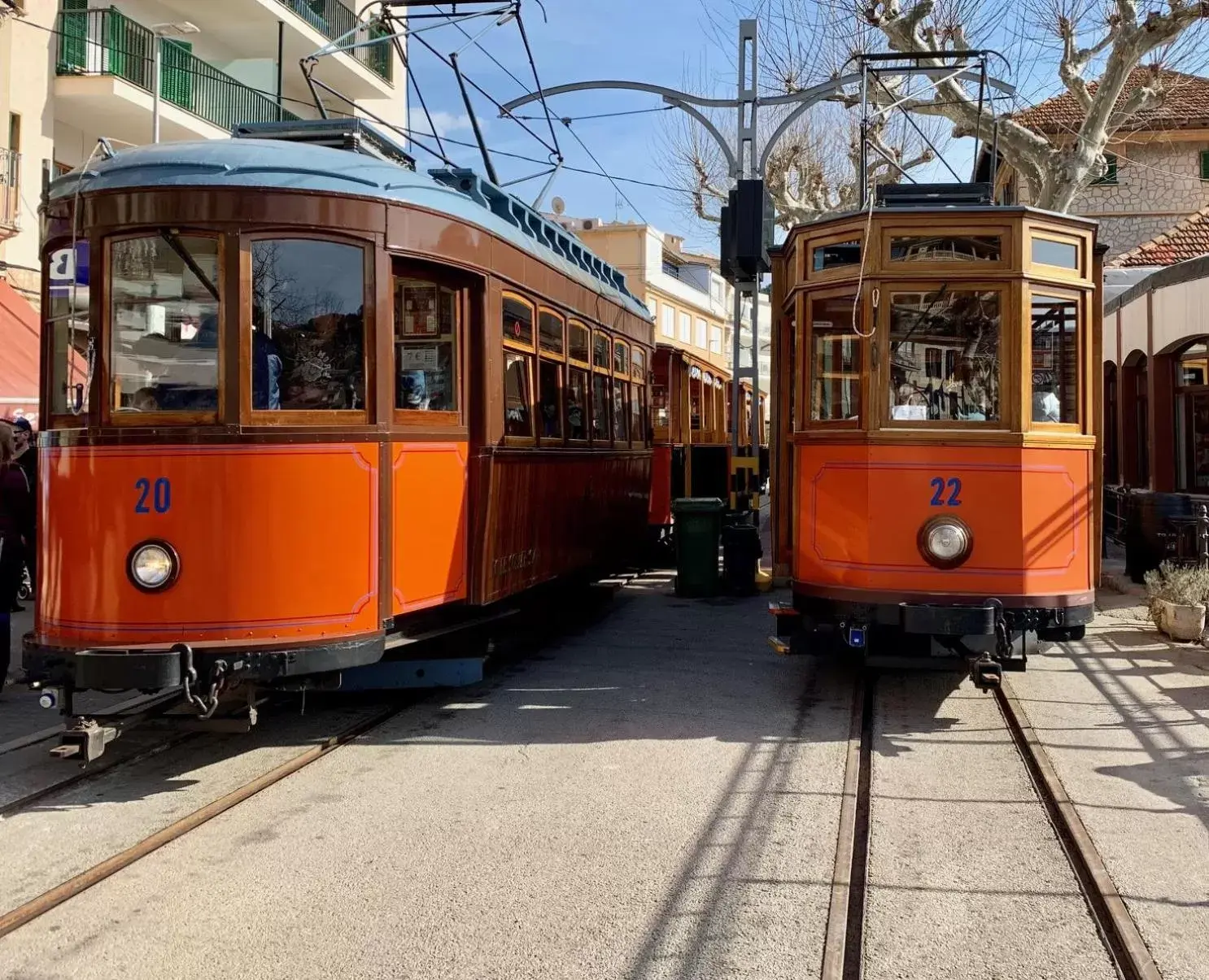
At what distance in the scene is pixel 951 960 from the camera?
371 cm

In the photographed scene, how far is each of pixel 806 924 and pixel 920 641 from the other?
352cm

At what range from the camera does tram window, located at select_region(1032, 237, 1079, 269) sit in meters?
6.89

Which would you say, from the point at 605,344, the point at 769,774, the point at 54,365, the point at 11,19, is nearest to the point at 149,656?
the point at 54,365

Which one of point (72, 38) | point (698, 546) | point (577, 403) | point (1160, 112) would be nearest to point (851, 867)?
point (577, 403)

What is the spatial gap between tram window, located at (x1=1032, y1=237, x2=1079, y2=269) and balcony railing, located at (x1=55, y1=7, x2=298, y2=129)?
1166cm

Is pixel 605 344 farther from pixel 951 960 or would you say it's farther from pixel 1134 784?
pixel 951 960

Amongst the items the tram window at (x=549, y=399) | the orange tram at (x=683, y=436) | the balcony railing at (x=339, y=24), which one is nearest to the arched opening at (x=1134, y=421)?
the orange tram at (x=683, y=436)

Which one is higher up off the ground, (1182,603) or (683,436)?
(683,436)

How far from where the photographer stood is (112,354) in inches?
224

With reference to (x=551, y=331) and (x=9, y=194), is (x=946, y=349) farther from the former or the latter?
(x=9, y=194)

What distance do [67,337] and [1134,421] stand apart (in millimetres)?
12303

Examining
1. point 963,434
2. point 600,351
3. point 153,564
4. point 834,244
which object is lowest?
point 153,564

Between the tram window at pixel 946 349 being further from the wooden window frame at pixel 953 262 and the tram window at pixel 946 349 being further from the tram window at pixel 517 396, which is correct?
the tram window at pixel 517 396

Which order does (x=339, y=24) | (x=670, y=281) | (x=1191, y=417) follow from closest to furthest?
1. (x=1191, y=417)
2. (x=339, y=24)
3. (x=670, y=281)
